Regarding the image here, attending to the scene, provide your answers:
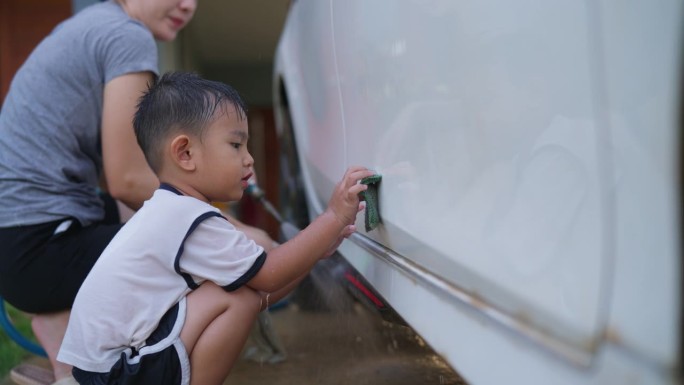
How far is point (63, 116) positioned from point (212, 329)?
0.84 metres

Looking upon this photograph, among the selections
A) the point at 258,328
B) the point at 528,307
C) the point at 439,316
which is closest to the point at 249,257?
the point at 439,316

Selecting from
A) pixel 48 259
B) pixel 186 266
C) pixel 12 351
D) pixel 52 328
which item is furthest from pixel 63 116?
pixel 12 351

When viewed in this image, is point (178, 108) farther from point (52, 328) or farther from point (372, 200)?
point (52, 328)

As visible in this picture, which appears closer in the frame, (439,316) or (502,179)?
(502,179)

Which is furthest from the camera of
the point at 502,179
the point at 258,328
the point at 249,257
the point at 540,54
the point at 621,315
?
the point at 258,328

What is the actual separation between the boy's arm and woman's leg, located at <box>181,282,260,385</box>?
7cm

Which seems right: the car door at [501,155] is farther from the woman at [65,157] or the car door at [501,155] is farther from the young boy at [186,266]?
the woman at [65,157]

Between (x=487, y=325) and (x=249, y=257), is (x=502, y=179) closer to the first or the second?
(x=487, y=325)

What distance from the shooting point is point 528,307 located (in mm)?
868

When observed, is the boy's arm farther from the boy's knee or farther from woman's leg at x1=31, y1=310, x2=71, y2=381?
woman's leg at x1=31, y1=310, x2=71, y2=381

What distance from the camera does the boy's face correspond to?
63.1 inches

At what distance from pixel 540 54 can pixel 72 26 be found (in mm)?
1622

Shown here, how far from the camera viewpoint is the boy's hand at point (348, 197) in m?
1.58

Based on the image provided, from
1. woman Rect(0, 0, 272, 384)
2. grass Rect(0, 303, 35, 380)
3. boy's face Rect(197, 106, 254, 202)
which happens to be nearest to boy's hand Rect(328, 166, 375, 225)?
boy's face Rect(197, 106, 254, 202)
